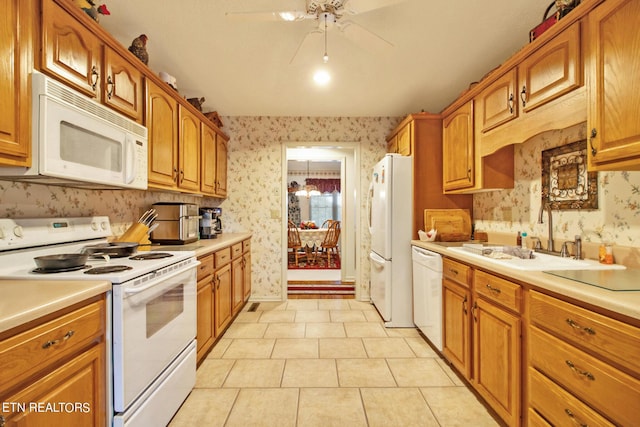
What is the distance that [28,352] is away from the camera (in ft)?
2.70

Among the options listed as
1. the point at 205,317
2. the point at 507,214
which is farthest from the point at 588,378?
the point at 205,317

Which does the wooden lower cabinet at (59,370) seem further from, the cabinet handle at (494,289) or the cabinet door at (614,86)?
the cabinet door at (614,86)

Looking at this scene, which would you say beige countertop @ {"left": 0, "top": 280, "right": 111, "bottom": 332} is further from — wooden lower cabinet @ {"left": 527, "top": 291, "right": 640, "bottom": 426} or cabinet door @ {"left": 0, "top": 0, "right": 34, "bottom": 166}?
wooden lower cabinet @ {"left": 527, "top": 291, "right": 640, "bottom": 426}

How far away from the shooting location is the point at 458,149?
2611 millimetres

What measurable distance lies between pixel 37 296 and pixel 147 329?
0.49m

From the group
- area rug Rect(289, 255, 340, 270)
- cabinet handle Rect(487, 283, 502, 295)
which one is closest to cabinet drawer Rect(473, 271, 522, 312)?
cabinet handle Rect(487, 283, 502, 295)

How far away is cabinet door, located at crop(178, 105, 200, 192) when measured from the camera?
8.07 feet

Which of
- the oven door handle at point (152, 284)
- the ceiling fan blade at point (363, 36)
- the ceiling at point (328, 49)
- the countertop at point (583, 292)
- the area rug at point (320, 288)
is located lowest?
the area rug at point (320, 288)

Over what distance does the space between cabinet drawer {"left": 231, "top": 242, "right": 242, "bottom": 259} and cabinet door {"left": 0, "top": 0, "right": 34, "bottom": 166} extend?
1876 millimetres

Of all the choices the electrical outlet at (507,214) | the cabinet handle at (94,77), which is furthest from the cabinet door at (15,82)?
the electrical outlet at (507,214)

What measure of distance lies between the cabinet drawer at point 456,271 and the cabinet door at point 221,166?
249 centimetres

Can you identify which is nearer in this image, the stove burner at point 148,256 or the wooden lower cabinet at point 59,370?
the wooden lower cabinet at point 59,370

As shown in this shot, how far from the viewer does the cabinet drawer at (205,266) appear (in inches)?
82.7

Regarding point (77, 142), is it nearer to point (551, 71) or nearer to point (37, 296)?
point (37, 296)
